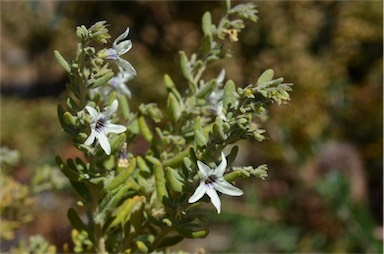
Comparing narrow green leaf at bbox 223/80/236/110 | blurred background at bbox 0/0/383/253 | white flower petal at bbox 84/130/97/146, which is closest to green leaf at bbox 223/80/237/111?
narrow green leaf at bbox 223/80/236/110

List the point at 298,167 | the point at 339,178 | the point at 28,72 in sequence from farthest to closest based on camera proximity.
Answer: the point at 28,72, the point at 298,167, the point at 339,178

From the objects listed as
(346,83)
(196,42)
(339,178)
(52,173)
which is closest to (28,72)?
(196,42)

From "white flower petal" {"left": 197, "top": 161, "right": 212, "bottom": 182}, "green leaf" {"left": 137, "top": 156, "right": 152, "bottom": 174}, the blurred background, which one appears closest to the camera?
"white flower petal" {"left": 197, "top": 161, "right": 212, "bottom": 182}

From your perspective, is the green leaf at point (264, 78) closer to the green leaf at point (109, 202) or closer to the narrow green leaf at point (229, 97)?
the narrow green leaf at point (229, 97)

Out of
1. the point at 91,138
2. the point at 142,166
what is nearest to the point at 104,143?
the point at 91,138

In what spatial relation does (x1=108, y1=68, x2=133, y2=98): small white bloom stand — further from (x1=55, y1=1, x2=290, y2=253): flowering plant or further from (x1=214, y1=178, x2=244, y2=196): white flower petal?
(x1=214, y1=178, x2=244, y2=196): white flower petal

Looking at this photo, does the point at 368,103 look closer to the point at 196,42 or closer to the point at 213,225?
the point at 196,42

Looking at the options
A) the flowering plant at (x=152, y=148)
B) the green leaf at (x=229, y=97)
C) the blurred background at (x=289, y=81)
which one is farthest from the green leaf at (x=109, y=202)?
the blurred background at (x=289, y=81)
